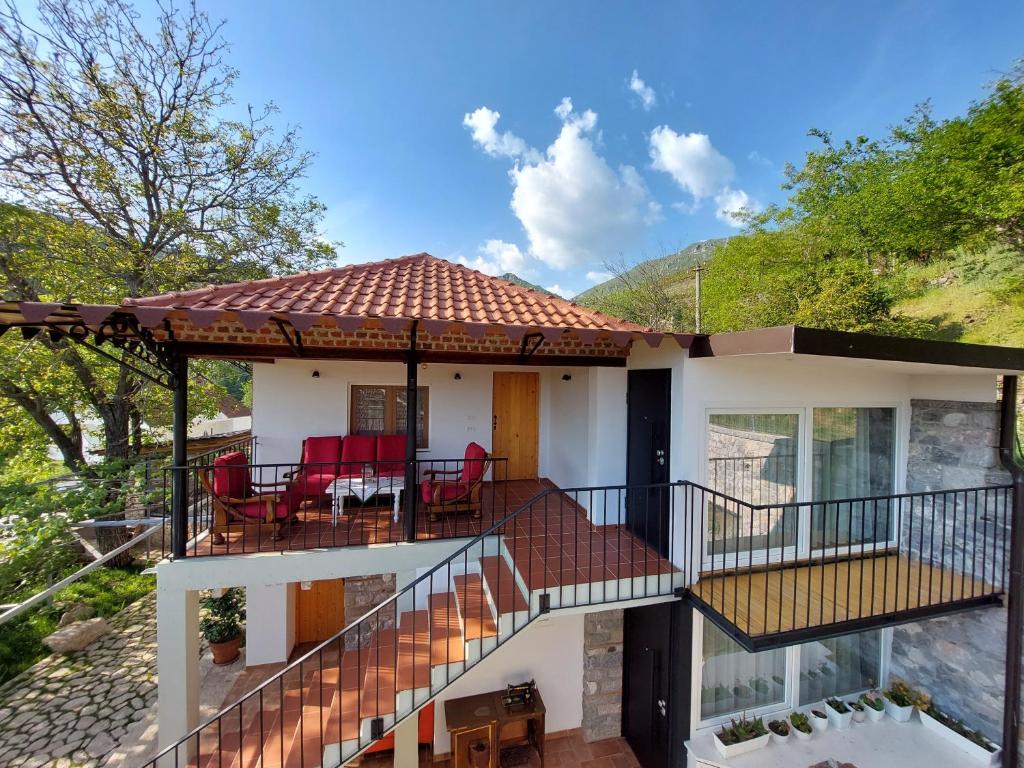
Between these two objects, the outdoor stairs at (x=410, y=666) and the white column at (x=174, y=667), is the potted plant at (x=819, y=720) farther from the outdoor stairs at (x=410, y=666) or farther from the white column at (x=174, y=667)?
the white column at (x=174, y=667)

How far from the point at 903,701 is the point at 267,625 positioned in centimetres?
967

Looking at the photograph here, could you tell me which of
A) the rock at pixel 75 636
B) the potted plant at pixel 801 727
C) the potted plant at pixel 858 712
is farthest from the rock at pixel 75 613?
the potted plant at pixel 858 712

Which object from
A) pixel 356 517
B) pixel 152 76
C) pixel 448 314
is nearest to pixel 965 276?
pixel 448 314

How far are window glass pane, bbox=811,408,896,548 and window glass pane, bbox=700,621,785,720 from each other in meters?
1.69

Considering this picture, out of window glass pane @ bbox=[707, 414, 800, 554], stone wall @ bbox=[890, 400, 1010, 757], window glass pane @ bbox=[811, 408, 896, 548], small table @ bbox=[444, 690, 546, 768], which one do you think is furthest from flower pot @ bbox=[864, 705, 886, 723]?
small table @ bbox=[444, 690, 546, 768]

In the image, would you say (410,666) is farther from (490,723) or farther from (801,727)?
(801,727)

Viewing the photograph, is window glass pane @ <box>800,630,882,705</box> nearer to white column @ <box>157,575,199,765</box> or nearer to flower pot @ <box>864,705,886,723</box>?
flower pot @ <box>864,705,886,723</box>

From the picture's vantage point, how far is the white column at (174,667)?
4477 mm

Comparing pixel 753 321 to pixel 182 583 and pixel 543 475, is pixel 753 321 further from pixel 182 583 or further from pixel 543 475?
pixel 182 583

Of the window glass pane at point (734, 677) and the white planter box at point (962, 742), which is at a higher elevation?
the window glass pane at point (734, 677)

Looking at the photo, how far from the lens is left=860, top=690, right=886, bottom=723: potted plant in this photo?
507cm

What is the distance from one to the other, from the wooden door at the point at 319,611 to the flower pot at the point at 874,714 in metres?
8.26

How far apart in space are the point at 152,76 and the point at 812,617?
17037mm

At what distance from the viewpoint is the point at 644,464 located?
216 inches
